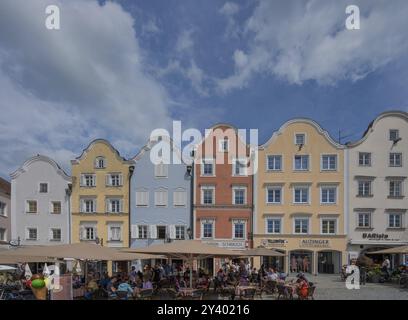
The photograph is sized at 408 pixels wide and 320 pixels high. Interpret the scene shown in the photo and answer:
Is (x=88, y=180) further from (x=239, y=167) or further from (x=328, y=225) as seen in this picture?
(x=328, y=225)

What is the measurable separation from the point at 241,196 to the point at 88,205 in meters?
12.7

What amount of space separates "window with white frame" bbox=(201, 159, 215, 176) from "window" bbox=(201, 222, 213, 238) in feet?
13.1

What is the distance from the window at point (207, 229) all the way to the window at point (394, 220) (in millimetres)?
13744

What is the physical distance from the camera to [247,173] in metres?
32.4

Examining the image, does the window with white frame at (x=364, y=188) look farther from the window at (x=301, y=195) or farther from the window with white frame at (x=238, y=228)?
the window with white frame at (x=238, y=228)

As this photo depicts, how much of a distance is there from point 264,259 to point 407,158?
539 inches

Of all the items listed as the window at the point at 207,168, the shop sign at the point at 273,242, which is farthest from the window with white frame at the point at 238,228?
the window at the point at 207,168

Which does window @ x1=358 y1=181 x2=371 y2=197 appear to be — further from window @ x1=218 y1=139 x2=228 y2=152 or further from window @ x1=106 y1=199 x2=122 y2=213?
window @ x1=106 y1=199 x2=122 y2=213

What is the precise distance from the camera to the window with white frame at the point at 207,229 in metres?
32.0

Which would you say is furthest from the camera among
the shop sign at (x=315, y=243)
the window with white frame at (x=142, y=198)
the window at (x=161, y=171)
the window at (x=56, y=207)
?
the window at (x=56, y=207)

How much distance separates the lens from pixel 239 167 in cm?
3253
